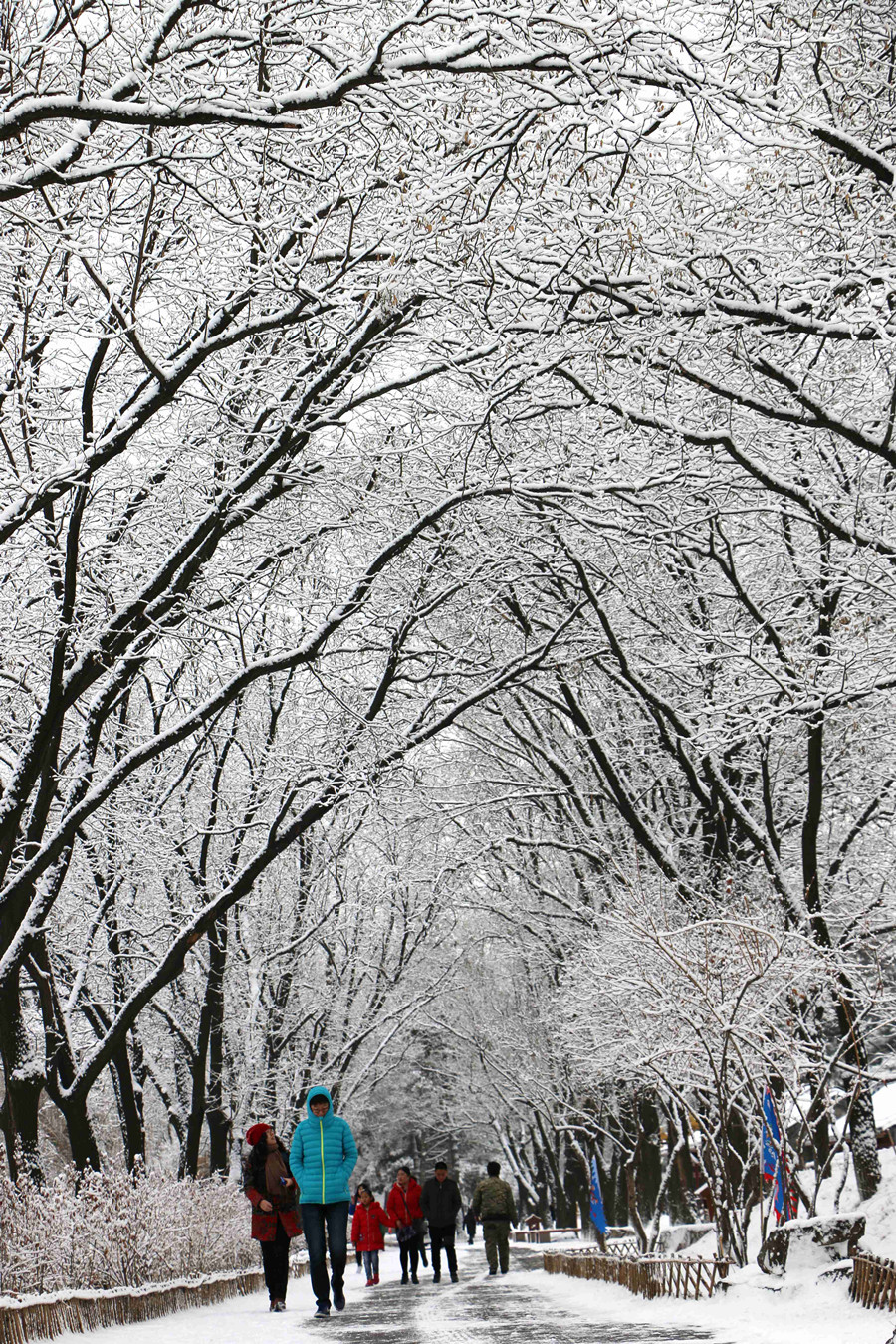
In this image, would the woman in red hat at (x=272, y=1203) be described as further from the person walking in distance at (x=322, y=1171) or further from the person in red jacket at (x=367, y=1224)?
the person in red jacket at (x=367, y=1224)

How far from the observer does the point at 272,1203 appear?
11.2 metres

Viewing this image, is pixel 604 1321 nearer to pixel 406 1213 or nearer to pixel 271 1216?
pixel 271 1216

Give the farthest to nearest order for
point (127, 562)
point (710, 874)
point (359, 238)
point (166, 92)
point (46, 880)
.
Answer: point (710, 874) < point (46, 880) < point (127, 562) < point (359, 238) < point (166, 92)

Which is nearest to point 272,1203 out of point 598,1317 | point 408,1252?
point 598,1317

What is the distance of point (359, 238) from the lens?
31.7 ft

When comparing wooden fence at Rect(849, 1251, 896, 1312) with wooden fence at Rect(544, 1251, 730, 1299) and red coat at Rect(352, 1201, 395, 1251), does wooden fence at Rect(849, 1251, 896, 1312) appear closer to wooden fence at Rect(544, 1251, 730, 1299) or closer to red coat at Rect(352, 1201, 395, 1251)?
wooden fence at Rect(544, 1251, 730, 1299)

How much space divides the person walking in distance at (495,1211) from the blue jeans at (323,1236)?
7453 mm

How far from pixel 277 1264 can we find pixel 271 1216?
820 mm

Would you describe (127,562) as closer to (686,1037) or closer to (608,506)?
(608,506)

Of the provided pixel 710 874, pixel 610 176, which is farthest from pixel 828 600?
pixel 610 176

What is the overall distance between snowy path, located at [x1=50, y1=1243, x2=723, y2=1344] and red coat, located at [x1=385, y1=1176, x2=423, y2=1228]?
4923mm

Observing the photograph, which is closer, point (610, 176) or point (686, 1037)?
point (610, 176)

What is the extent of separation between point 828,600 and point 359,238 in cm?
700

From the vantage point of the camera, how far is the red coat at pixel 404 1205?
2083cm
